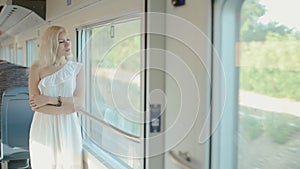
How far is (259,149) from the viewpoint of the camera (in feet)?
6.06

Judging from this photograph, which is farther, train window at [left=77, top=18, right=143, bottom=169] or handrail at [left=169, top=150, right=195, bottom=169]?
train window at [left=77, top=18, right=143, bottom=169]

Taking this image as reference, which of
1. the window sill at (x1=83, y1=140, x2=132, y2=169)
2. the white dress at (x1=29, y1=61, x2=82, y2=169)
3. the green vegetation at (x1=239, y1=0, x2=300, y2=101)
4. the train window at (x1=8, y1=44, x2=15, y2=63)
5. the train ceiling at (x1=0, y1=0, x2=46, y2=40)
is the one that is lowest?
the window sill at (x1=83, y1=140, x2=132, y2=169)

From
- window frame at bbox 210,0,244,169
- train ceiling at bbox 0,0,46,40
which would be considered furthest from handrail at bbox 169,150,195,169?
train ceiling at bbox 0,0,46,40

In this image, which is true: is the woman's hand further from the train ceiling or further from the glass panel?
the train ceiling

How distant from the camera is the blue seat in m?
4.45

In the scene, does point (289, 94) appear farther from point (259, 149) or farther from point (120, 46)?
point (120, 46)

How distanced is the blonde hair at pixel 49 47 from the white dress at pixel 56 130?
0.13m

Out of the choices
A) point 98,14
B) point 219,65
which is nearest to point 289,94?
point 219,65

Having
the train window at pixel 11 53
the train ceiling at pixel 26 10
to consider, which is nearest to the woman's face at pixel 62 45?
the train ceiling at pixel 26 10

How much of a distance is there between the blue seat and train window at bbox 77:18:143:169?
703mm

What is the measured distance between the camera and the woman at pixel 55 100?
3.48 m

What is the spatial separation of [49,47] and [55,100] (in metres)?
0.46

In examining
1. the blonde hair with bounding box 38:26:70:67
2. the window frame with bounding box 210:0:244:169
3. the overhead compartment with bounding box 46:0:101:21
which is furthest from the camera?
the overhead compartment with bounding box 46:0:101:21

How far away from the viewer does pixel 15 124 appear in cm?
454
